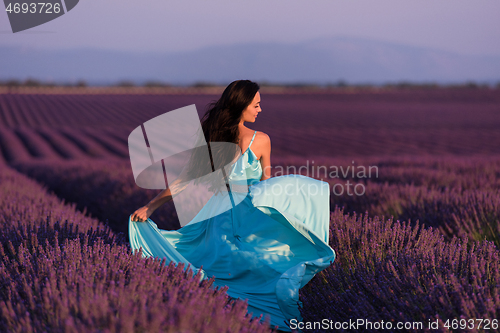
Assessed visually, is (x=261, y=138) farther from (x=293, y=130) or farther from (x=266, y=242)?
(x=293, y=130)

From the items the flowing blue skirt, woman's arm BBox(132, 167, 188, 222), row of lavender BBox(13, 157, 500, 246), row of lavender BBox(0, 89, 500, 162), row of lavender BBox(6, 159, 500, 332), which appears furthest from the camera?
row of lavender BBox(0, 89, 500, 162)

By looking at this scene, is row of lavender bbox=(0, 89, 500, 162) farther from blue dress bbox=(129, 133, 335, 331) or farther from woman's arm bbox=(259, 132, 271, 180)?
blue dress bbox=(129, 133, 335, 331)

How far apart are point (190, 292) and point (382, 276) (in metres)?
0.96

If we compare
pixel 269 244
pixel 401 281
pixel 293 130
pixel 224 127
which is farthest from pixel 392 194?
pixel 293 130

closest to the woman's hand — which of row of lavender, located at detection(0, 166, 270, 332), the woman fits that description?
the woman

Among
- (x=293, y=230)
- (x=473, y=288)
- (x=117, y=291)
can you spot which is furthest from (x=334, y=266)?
(x=117, y=291)

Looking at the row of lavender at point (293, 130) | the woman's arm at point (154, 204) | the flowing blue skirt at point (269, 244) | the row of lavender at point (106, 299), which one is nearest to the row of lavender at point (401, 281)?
the flowing blue skirt at point (269, 244)

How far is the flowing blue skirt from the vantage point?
7.55 ft

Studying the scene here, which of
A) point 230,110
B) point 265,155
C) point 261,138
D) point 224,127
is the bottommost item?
point 265,155

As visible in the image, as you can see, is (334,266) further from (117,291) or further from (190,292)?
(117,291)

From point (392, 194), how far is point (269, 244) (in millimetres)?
2245

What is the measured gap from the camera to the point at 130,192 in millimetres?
5383

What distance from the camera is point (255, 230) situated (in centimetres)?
254

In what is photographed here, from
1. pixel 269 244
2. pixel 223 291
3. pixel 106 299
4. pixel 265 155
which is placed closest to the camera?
pixel 106 299
